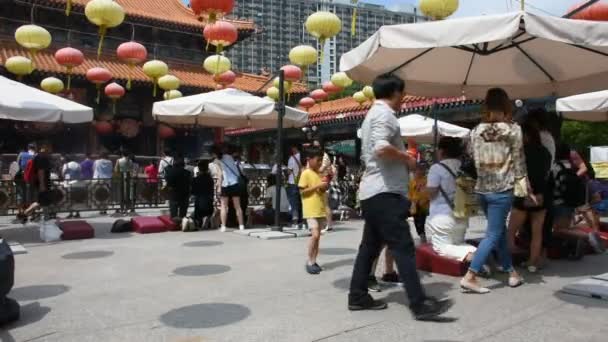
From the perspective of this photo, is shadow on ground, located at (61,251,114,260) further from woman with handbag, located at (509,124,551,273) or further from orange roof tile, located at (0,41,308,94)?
orange roof tile, located at (0,41,308,94)

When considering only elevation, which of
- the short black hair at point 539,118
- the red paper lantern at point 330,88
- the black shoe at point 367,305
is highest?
the red paper lantern at point 330,88

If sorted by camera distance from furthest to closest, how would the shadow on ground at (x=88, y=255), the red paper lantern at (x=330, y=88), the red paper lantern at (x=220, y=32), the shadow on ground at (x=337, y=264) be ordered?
the red paper lantern at (x=330, y=88), the red paper lantern at (x=220, y=32), the shadow on ground at (x=88, y=255), the shadow on ground at (x=337, y=264)

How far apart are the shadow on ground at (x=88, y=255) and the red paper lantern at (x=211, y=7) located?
14.4 feet

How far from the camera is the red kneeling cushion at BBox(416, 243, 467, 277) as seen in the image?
5100 mm

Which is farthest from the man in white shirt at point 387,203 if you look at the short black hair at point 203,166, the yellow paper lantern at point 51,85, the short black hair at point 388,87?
the yellow paper lantern at point 51,85

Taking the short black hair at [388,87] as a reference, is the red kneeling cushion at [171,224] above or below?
below

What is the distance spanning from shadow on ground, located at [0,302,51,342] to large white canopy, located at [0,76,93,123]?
11.9 ft

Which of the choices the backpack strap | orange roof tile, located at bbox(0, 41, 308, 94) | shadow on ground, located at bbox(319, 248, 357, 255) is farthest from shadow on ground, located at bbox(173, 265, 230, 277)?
orange roof tile, located at bbox(0, 41, 308, 94)

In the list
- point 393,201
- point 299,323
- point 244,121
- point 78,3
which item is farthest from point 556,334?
point 78,3

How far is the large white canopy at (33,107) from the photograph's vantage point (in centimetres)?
698

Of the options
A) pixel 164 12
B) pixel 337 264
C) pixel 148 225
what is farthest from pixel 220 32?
pixel 164 12

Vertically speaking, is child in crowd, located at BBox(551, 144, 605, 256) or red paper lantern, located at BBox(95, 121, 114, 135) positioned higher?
red paper lantern, located at BBox(95, 121, 114, 135)

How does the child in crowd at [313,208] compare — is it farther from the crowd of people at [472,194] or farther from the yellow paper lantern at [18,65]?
the yellow paper lantern at [18,65]

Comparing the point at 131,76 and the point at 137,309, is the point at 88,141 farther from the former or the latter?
the point at 137,309
